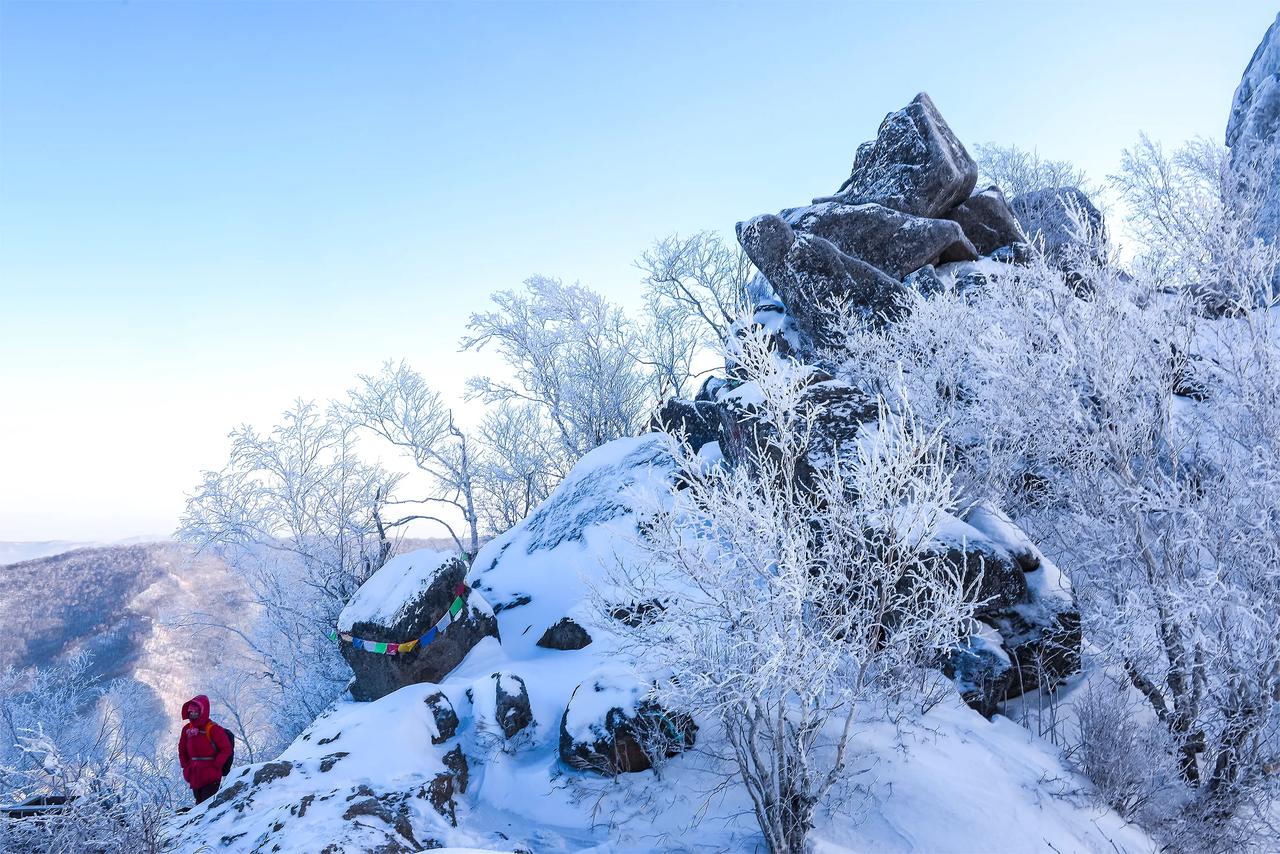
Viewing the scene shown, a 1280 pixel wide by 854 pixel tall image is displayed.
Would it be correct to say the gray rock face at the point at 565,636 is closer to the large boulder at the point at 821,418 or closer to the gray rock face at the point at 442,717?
the gray rock face at the point at 442,717

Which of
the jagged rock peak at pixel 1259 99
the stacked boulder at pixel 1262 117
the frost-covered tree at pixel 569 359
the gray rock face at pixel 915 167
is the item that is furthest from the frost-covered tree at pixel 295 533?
the jagged rock peak at pixel 1259 99

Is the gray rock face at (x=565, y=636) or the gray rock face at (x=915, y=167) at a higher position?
the gray rock face at (x=915, y=167)

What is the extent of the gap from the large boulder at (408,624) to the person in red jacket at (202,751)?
195 cm

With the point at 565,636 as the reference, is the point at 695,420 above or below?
above

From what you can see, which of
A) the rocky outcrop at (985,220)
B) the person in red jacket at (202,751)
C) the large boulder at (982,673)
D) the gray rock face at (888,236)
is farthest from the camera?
the rocky outcrop at (985,220)

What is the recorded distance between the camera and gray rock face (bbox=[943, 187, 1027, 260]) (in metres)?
18.7

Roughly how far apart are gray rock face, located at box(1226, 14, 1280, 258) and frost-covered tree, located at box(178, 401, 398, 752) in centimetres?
2887

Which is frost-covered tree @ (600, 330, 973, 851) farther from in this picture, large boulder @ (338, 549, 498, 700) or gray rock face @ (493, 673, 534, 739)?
large boulder @ (338, 549, 498, 700)

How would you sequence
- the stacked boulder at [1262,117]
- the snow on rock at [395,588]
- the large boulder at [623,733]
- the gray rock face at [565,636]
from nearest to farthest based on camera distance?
the large boulder at [623,733] → the snow on rock at [395,588] → the gray rock face at [565,636] → the stacked boulder at [1262,117]

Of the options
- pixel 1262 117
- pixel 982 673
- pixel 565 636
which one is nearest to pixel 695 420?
pixel 565 636

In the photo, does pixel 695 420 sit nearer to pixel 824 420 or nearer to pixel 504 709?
pixel 824 420

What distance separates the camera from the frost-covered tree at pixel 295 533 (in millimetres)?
14656

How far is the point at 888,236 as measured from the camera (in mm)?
16406

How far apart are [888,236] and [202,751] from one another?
1747cm
